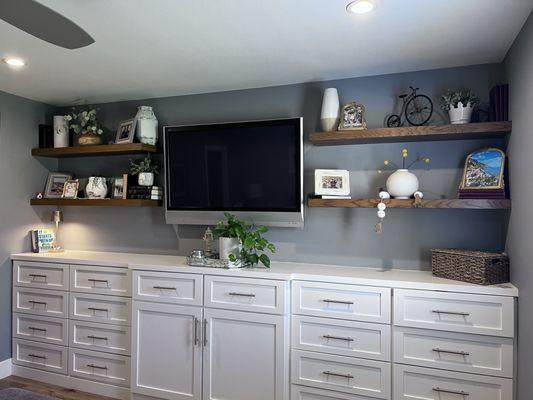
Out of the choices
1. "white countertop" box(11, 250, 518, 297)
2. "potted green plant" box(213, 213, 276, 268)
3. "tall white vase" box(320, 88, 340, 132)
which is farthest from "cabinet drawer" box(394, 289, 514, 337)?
"tall white vase" box(320, 88, 340, 132)

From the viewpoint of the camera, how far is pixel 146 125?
10.8 feet

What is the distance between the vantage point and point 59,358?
A: 321cm

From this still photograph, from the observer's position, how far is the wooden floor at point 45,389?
302 centimetres

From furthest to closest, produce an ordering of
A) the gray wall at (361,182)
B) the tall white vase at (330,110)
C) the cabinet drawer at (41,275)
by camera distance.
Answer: the cabinet drawer at (41,275)
the tall white vase at (330,110)
the gray wall at (361,182)

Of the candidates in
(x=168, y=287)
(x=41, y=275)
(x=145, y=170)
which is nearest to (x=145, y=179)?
(x=145, y=170)

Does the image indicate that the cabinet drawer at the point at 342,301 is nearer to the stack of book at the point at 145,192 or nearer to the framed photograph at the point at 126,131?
the stack of book at the point at 145,192

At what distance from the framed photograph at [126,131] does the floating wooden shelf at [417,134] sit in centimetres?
150

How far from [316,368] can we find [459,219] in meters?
1.35

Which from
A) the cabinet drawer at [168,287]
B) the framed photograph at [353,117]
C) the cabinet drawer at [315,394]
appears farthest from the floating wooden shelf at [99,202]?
the cabinet drawer at [315,394]

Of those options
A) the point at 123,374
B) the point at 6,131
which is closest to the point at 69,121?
the point at 6,131

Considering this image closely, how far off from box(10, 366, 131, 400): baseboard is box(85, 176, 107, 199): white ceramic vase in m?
1.48

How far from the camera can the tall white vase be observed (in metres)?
2.78

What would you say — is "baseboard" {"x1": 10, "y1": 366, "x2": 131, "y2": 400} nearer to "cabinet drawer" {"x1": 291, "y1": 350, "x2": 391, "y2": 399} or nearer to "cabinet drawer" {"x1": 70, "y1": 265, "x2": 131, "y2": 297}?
"cabinet drawer" {"x1": 70, "y1": 265, "x2": 131, "y2": 297}

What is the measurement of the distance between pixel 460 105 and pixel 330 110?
0.82 meters
